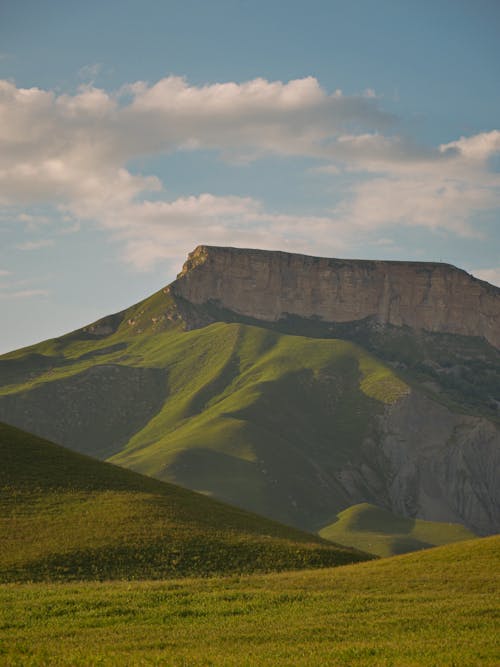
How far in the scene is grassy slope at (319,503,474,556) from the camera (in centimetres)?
11150

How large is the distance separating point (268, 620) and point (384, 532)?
321 ft

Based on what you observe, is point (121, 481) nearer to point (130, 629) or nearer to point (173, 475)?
point (130, 629)

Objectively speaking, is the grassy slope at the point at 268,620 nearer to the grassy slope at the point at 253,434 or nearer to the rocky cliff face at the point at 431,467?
the grassy slope at the point at 253,434

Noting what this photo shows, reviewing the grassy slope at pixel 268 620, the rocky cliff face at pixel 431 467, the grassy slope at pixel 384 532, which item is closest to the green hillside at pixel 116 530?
the grassy slope at pixel 268 620

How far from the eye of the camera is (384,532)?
124 m

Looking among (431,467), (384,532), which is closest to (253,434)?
(431,467)

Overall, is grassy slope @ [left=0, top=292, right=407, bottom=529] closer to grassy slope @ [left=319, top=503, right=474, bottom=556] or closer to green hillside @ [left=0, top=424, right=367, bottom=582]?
grassy slope @ [left=319, top=503, right=474, bottom=556]

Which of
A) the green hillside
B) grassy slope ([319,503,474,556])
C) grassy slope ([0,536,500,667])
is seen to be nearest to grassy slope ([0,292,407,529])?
grassy slope ([319,503,474,556])

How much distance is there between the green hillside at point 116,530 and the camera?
47.8 meters

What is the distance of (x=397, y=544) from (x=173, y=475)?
43201 millimetres

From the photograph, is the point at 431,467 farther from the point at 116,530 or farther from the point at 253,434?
the point at 116,530

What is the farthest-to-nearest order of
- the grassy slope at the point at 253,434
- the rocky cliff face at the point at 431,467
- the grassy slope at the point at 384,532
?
the rocky cliff face at the point at 431,467 < the grassy slope at the point at 253,434 < the grassy slope at the point at 384,532

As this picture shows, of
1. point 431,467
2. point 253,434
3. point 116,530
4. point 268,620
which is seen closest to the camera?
point 268,620

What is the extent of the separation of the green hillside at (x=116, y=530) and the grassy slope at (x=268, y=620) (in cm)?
737
